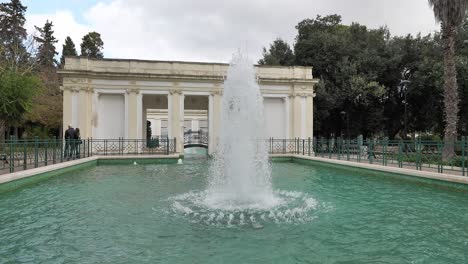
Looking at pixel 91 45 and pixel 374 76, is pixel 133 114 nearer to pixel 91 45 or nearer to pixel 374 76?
pixel 374 76

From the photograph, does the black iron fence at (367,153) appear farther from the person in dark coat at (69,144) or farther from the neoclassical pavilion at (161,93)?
the neoclassical pavilion at (161,93)

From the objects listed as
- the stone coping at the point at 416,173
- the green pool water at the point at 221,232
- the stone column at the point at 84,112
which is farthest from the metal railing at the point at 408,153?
the stone column at the point at 84,112

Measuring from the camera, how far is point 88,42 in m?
50.8

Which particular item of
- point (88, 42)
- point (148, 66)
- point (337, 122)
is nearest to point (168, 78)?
point (148, 66)

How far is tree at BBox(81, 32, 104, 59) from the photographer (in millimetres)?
50875

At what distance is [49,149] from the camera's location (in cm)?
1452

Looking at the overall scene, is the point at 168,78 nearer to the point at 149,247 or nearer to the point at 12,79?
the point at 12,79

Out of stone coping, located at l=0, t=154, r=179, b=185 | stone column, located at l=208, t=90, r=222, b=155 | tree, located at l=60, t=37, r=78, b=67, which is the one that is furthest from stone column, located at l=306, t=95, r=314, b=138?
tree, located at l=60, t=37, r=78, b=67

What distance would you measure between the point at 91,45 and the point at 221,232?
5079 cm

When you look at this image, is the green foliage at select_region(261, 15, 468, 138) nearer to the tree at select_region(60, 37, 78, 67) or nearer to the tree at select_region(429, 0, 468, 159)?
the tree at select_region(429, 0, 468, 159)

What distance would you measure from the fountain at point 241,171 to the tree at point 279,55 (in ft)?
81.9

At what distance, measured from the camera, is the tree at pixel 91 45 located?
167 feet

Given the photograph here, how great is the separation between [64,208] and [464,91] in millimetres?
25454

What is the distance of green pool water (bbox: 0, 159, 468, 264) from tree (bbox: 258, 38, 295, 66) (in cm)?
2558
